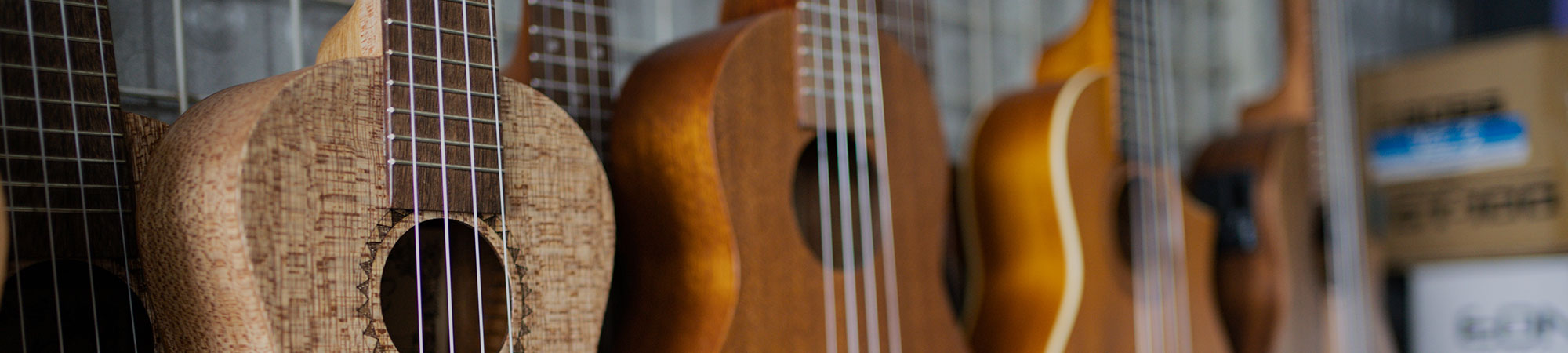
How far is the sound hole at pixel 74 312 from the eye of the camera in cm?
67

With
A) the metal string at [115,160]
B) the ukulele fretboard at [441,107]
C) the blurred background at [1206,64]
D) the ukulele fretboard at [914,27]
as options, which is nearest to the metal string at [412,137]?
the ukulele fretboard at [441,107]

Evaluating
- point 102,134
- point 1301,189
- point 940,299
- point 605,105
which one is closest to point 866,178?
point 940,299

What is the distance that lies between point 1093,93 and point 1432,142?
0.93 meters

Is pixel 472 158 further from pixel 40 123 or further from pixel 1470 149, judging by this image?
pixel 1470 149

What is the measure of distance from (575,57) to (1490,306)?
1.57m

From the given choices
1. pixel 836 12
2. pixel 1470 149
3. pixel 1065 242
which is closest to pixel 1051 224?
pixel 1065 242

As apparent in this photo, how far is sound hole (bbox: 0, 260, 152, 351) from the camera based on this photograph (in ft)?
2.21

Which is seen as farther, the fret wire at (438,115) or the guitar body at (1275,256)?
the guitar body at (1275,256)

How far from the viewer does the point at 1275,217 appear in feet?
4.71

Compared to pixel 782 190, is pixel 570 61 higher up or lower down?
higher up

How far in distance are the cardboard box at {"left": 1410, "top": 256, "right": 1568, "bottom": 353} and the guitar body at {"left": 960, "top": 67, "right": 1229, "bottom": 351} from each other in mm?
871

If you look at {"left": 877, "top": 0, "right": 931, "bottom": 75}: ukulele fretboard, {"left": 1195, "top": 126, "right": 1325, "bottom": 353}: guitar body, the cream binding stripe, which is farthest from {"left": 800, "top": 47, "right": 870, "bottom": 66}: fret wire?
{"left": 1195, "top": 126, "right": 1325, "bottom": 353}: guitar body

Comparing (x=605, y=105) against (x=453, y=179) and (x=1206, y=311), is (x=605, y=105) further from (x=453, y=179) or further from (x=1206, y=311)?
(x=1206, y=311)

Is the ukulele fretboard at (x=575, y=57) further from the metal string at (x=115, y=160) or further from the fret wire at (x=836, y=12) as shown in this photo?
the metal string at (x=115, y=160)
